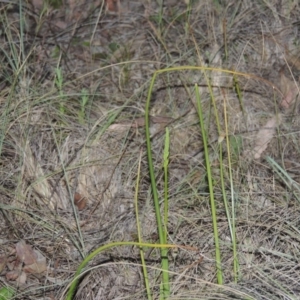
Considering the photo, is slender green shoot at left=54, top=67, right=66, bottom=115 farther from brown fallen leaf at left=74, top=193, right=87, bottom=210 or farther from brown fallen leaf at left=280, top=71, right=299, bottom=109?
brown fallen leaf at left=280, top=71, right=299, bottom=109

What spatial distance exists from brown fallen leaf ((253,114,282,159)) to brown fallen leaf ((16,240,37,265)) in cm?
108

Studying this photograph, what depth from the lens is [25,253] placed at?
2.94m

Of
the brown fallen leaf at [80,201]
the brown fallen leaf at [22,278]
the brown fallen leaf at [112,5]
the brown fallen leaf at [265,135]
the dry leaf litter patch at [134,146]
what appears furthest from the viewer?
the brown fallen leaf at [112,5]

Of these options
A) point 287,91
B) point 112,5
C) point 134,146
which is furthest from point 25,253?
point 112,5

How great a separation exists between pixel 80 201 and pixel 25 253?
355mm

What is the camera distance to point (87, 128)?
3355mm

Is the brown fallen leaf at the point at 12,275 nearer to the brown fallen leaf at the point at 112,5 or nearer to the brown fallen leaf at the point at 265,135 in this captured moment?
the brown fallen leaf at the point at 265,135

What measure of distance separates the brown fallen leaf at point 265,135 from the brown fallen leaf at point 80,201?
2.60 ft

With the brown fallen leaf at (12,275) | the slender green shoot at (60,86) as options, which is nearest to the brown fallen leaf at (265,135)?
the slender green shoot at (60,86)

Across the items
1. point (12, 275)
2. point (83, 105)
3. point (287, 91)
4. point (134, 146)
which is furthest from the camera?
point (287, 91)

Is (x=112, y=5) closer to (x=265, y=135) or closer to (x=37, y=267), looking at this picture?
(x=265, y=135)

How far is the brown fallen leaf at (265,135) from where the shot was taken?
329 centimetres

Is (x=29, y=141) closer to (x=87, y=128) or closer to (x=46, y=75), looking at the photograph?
(x=87, y=128)

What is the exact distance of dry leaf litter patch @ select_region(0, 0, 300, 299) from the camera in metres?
2.69
